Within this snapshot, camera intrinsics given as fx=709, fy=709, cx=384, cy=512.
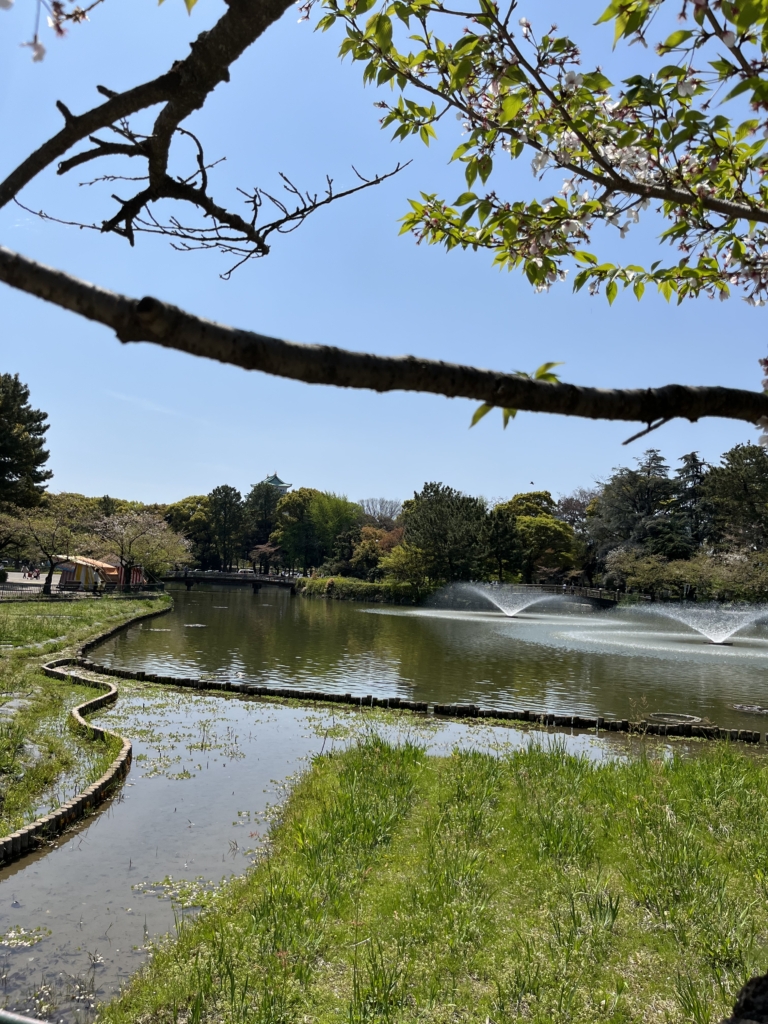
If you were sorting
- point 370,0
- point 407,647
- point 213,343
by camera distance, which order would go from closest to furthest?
point 213,343, point 370,0, point 407,647

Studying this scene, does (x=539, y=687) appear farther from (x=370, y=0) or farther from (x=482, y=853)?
(x=370, y=0)

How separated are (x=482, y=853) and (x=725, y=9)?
18.2ft

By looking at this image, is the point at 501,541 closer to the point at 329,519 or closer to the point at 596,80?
the point at 329,519

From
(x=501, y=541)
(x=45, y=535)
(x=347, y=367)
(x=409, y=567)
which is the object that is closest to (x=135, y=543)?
(x=45, y=535)

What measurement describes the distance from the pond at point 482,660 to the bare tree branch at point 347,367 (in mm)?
7357

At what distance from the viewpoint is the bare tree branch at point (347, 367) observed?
1.15 m


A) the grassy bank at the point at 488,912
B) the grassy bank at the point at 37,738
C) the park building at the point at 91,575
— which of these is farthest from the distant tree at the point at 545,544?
the grassy bank at the point at 488,912

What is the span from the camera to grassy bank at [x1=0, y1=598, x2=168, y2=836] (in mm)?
7727

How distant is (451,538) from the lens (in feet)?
167

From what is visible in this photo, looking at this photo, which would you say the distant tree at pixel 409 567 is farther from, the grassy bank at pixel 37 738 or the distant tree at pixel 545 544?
the grassy bank at pixel 37 738

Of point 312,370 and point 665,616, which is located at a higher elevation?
point 312,370

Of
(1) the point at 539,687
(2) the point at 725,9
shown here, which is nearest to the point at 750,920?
(2) the point at 725,9

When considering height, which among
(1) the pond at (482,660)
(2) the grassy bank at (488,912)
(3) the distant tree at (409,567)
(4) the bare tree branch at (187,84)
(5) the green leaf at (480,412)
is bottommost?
(1) the pond at (482,660)

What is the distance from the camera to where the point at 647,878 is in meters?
5.11
